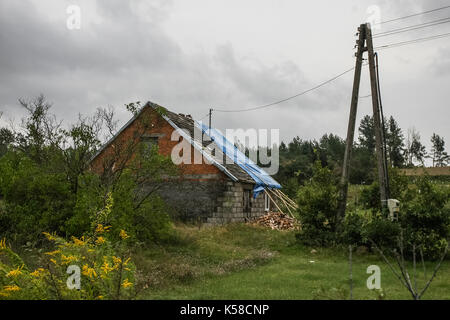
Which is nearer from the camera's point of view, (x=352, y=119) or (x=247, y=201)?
(x=352, y=119)

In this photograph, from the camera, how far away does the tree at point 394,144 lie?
6075 cm

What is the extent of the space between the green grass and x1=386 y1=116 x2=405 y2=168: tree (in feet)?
161

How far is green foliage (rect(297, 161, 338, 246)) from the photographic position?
13969 millimetres

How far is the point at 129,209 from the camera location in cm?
1148

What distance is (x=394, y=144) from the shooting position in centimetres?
6625

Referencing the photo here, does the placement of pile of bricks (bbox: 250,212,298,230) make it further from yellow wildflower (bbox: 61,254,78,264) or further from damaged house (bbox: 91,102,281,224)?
yellow wildflower (bbox: 61,254,78,264)

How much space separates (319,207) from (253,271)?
4861mm

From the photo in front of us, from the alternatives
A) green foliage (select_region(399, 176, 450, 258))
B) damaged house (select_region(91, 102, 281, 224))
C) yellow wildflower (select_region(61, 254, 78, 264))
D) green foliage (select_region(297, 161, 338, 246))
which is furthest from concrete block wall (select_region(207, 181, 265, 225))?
yellow wildflower (select_region(61, 254, 78, 264))

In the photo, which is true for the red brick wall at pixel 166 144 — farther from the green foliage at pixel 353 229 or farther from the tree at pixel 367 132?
the tree at pixel 367 132

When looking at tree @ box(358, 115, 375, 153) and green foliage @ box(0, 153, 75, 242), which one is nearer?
green foliage @ box(0, 153, 75, 242)

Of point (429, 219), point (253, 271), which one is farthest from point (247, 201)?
point (253, 271)

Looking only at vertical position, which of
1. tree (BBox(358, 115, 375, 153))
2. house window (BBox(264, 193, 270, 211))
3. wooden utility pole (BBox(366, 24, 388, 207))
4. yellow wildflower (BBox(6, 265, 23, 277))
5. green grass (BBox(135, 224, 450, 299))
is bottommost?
green grass (BBox(135, 224, 450, 299))

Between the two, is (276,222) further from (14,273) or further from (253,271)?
(14,273)
